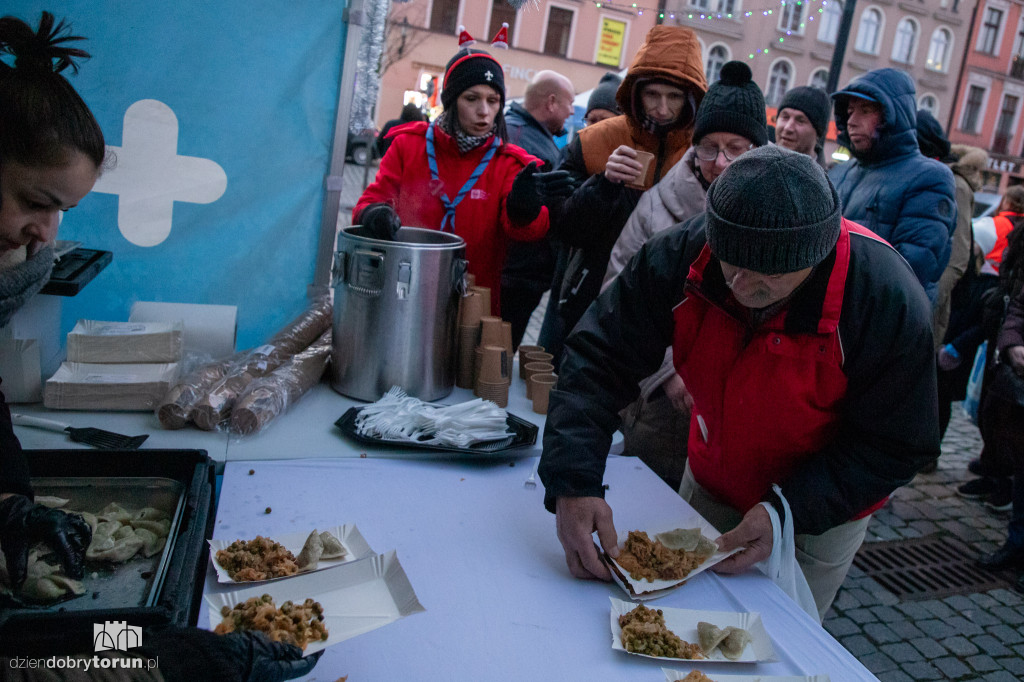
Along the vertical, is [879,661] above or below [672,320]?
below

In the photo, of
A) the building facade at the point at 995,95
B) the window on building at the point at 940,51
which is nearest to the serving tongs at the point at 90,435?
the window on building at the point at 940,51

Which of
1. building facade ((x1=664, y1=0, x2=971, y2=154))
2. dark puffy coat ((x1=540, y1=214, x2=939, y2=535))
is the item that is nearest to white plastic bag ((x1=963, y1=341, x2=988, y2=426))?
dark puffy coat ((x1=540, y1=214, x2=939, y2=535))

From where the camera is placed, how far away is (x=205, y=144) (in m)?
2.95

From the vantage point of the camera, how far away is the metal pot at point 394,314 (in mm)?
2092

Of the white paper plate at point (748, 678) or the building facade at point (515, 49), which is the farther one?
the building facade at point (515, 49)

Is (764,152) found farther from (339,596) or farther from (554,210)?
(554,210)

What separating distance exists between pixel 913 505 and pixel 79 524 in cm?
430

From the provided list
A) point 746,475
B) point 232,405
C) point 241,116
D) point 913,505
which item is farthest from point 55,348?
point 913,505

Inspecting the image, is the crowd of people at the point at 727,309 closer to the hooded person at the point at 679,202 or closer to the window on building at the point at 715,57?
the hooded person at the point at 679,202

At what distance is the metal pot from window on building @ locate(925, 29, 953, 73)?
2489 centimetres

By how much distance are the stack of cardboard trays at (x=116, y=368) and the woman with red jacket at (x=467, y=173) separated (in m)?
0.87

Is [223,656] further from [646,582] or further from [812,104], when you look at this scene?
[812,104]

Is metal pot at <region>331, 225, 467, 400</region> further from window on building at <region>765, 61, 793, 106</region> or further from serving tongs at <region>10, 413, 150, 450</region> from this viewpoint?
window on building at <region>765, 61, 793, 106</region>

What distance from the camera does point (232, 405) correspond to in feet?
6.63
